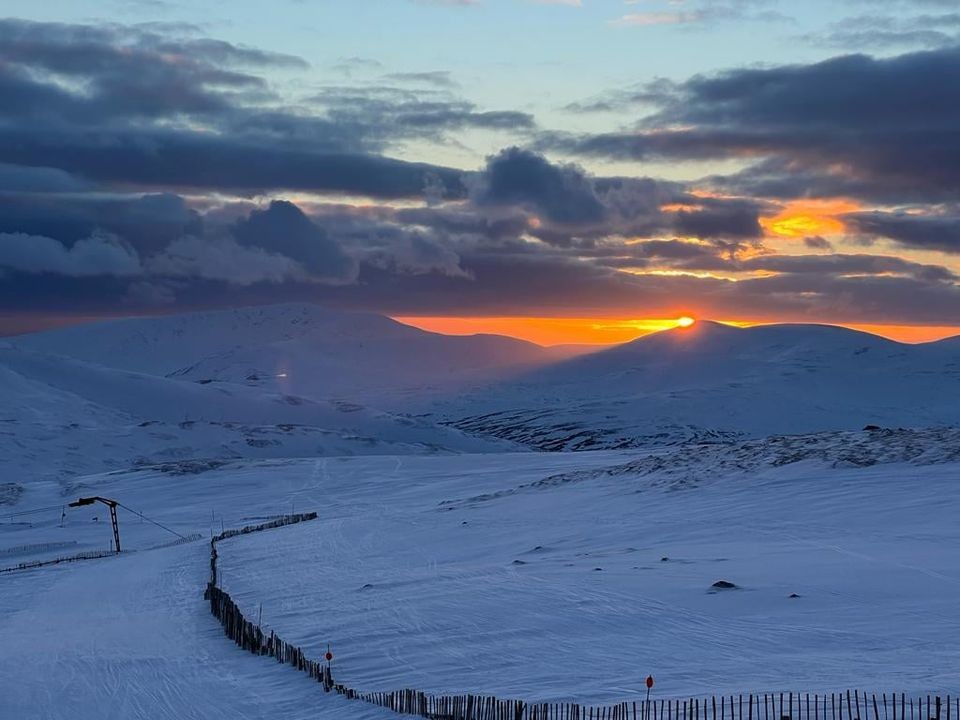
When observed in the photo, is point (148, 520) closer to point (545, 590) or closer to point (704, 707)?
point (545, 590)

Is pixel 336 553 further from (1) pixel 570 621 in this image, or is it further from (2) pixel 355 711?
(2) pixel 355 711

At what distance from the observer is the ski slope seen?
25500 mm

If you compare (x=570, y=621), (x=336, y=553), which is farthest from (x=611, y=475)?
(x=570, y=621)

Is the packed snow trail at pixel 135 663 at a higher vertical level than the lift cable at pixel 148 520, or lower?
higher

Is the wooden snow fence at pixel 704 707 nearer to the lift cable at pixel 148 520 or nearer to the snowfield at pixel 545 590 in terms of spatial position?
the snowfield at pixel 545 590

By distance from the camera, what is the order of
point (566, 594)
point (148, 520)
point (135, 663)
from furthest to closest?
1. point (148, 520)
2. point (566, 594)
3. point (135, 663)

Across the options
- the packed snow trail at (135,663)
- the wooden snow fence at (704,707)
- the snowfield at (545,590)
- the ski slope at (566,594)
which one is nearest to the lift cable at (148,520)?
the snowfield at (545,590)

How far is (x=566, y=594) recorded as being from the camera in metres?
34.1

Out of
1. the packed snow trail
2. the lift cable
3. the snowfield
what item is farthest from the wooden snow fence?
the lift cable

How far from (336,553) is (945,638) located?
30931 mm

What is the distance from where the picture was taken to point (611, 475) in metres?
68.2

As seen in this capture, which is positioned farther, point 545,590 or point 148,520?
point 148,520

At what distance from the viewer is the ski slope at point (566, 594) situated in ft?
83.7

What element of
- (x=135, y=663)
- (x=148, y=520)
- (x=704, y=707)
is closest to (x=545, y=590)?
(x=135, y=663)
